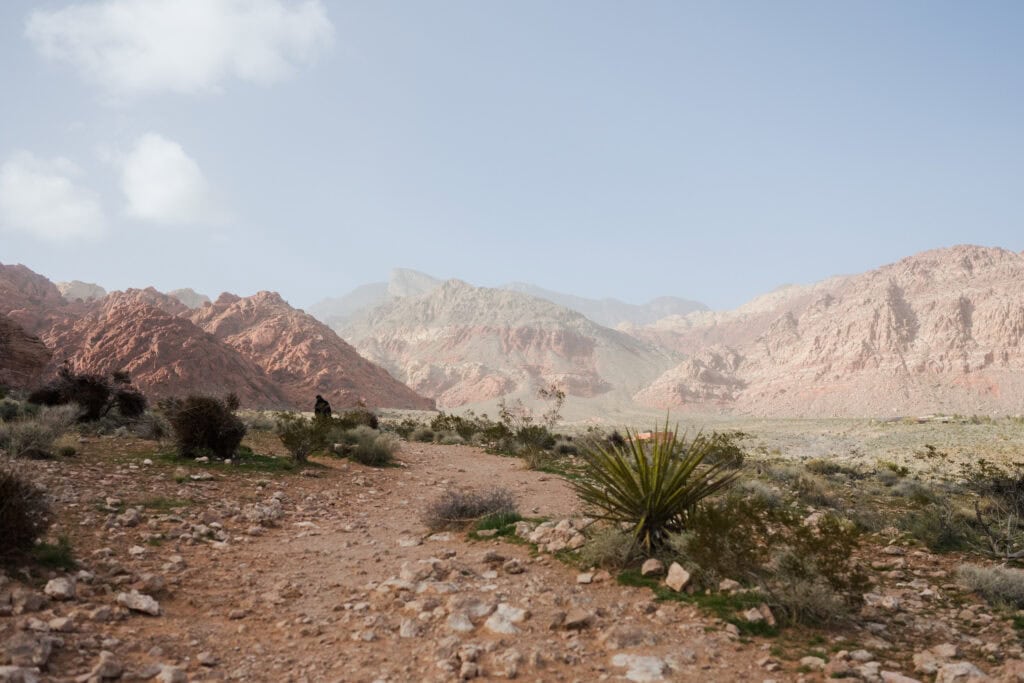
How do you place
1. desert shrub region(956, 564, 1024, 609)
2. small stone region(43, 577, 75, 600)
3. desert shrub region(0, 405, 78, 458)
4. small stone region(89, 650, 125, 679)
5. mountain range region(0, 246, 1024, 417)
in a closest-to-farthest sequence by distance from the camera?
small stone region(89, 650, 125, 679) → small stone region(43, 577, 75, 600) → desert shrub region(956, 564, 1024, 609) → desert shrub region(0, 405, 78, 458) → mountain range region(0, 246, 1024, 417)

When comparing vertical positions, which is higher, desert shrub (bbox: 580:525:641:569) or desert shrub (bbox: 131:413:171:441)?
desert shrub (bbox: 580:525:641:569)

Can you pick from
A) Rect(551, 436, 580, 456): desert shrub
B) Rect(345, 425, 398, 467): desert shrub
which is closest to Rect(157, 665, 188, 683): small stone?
Rect(345, 425, 398, 467): desert shrub

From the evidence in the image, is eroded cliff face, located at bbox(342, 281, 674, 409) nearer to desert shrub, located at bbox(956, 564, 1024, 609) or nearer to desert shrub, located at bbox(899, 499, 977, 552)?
desert shrub, located at bbox(899, 499, 977, 552)

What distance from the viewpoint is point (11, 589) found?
4.45m

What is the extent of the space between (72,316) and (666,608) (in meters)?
92.1

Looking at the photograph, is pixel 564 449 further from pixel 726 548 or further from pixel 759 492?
pixel 726 548

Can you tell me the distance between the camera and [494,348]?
121 metres

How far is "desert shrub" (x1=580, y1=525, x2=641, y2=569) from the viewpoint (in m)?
5.95

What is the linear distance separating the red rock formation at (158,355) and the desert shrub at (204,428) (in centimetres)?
4949

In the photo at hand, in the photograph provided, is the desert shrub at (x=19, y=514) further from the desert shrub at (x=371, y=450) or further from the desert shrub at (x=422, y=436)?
the desert shrub at (x=422, y=436)

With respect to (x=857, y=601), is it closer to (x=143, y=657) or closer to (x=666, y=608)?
(x=666, y=608)

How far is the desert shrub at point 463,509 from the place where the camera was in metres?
8.03

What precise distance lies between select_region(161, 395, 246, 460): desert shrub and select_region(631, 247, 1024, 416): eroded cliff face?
8736 centimetres

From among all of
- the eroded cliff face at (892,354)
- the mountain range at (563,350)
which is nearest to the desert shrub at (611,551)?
the mountain range at (563,350)
